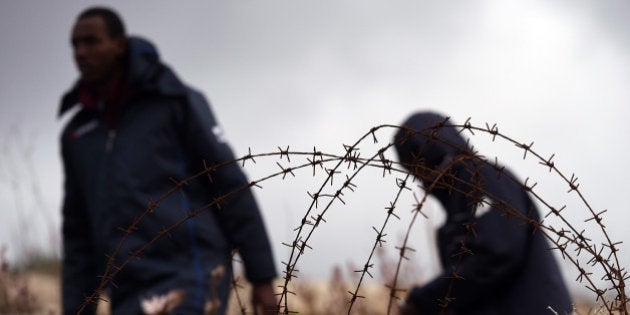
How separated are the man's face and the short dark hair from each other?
0.10 feet

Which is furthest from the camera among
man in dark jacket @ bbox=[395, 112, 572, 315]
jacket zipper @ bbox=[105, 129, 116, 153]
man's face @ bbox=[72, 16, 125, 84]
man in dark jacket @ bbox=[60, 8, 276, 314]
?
man's face @ bbox=[72, 16, 125, 84]

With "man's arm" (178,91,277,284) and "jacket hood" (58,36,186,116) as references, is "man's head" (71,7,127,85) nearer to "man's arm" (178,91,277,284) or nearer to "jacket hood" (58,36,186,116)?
"jacket hood" (58,36,186,116)

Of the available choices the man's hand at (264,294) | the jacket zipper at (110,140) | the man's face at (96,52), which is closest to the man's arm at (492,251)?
the man's hand at (264,294)

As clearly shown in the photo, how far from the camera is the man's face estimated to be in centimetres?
330

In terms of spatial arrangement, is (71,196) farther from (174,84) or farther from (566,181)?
(566,181)

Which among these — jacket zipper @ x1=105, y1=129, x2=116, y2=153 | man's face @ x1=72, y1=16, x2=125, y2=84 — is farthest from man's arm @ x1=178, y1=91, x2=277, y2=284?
man's face @ x1=72, y1=16, x2=125, y2=84

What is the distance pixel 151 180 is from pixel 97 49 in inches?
27.2

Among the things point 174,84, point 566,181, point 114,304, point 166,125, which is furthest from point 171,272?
point 566,181

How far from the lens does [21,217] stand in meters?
5.48

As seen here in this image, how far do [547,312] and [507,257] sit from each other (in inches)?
9.2

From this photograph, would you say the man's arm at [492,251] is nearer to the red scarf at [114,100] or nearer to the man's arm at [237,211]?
the man's arm at [237,211]

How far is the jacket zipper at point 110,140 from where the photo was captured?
317cm

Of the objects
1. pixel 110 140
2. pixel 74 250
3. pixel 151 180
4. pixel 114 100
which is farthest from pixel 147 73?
pixel 74 250

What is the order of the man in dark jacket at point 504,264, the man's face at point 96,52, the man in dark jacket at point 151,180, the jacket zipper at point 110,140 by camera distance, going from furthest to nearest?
the man's face at point 96,52, the jacket zipper at point 110,140, the man in dark jacket at point 151,180, the man in dark jacket at point 504,264
